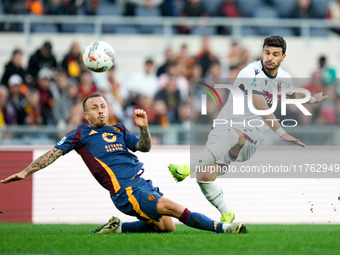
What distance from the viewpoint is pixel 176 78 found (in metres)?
17.0

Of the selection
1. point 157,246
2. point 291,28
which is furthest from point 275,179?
point 291,28

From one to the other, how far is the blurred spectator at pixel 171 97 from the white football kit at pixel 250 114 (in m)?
5.76

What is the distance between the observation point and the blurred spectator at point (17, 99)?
1585cm

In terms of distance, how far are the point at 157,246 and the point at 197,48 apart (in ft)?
38.1

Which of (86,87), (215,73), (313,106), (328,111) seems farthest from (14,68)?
(328,111)

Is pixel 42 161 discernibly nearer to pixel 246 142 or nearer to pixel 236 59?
pixel 246 142

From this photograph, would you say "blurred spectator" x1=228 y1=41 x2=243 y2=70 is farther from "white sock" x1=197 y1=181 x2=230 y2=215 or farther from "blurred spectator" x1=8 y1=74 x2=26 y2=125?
"white sock" x1=197 y1=181 x2=230 y2=215

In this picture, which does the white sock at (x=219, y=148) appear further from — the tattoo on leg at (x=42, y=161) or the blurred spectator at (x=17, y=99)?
the blurred spectator at (x=17, y=99)

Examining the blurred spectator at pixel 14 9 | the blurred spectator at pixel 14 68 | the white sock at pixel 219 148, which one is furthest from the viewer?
the blurred spectator at pixel 14 9

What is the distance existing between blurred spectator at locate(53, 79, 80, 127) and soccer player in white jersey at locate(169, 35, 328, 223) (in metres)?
5.91

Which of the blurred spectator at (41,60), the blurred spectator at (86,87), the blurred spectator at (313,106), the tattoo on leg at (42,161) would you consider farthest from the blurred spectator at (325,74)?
the tattoo on leg at (42,161)

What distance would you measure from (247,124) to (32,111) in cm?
668

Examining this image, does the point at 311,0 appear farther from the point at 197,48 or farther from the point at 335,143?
the point at 335,143

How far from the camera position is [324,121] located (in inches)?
644
